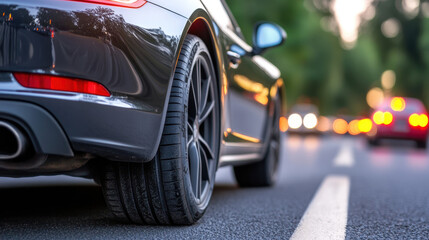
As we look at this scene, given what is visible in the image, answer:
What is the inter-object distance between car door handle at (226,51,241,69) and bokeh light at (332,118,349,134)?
44.6m

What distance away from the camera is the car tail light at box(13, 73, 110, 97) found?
2.57m

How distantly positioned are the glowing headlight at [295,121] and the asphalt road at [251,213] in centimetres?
2755

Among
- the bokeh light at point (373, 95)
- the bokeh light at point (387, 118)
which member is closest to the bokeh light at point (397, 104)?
the bokeh light at point (387, 118)

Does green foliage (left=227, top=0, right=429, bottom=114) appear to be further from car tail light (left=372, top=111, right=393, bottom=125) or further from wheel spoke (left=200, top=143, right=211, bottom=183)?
wheel spoke (left=200, top=143, right=211, bottom=183)

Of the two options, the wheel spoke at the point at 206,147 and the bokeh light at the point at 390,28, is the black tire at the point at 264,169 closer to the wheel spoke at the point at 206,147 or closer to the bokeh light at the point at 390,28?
the wheel spoke at the point at 206,147

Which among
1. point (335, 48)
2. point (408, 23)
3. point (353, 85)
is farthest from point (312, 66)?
point (353, 85)

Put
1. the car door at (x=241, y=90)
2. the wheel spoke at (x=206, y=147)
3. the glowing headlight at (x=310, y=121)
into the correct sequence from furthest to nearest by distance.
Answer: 1. the glowing headlight at (x=310, y=121)
2. the car door at (x=241, y=90)
3. the wheel spoke at (x=206, y=147)

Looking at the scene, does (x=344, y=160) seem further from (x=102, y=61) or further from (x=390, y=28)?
(x=390, y=28)

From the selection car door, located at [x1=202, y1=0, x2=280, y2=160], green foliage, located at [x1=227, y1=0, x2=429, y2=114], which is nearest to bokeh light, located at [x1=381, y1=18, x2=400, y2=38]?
green foliage, located at [x1=227, y1=0, x2=429, y2=114]

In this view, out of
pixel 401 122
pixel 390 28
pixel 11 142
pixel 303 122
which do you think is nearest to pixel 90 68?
pixel 11 142

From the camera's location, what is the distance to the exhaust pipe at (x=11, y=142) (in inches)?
99.8

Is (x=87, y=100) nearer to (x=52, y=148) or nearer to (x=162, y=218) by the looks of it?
(x=52, y=148)

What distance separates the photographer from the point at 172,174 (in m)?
3.01

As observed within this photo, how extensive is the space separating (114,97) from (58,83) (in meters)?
0.23
